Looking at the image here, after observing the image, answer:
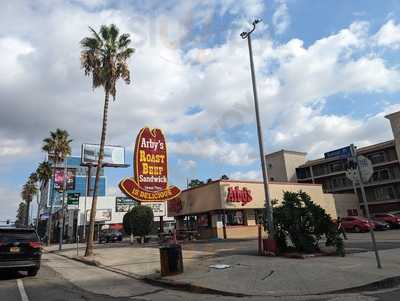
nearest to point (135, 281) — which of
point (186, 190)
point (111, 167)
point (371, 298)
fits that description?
point (371, 298)

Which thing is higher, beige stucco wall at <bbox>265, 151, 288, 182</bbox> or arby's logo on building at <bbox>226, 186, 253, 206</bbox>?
A: beige stucco wall at <bbox>265, 151, 288, 182</bbox>

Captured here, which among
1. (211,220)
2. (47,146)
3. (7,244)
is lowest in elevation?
(7,244)

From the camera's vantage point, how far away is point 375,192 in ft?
195

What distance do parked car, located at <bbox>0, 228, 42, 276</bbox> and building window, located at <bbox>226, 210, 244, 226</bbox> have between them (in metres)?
23.9

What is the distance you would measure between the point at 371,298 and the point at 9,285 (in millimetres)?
9950

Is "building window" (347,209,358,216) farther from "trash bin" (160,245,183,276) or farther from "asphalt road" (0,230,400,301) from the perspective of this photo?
"trash bin" (160,245,183,276)

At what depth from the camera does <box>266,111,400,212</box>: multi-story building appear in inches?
2223

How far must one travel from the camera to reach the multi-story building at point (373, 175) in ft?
185

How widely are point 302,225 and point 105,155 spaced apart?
51721mm

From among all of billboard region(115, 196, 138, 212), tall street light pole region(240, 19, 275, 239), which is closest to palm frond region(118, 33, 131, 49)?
tall street light pole region(240, 19, 275, 239)

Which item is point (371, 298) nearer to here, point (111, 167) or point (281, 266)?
point (281, 266)

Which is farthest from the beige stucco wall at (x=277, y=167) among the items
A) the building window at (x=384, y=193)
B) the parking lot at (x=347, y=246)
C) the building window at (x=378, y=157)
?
the parking lot at (x=347, y=246)

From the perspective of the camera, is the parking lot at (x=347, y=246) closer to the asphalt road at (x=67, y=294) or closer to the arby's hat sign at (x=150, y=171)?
the arby's hat sign at (x=150, y=171)

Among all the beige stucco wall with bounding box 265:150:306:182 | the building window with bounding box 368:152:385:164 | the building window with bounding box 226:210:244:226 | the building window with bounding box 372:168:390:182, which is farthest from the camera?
the beige stucco wall with bounding box 265:150:306:182
